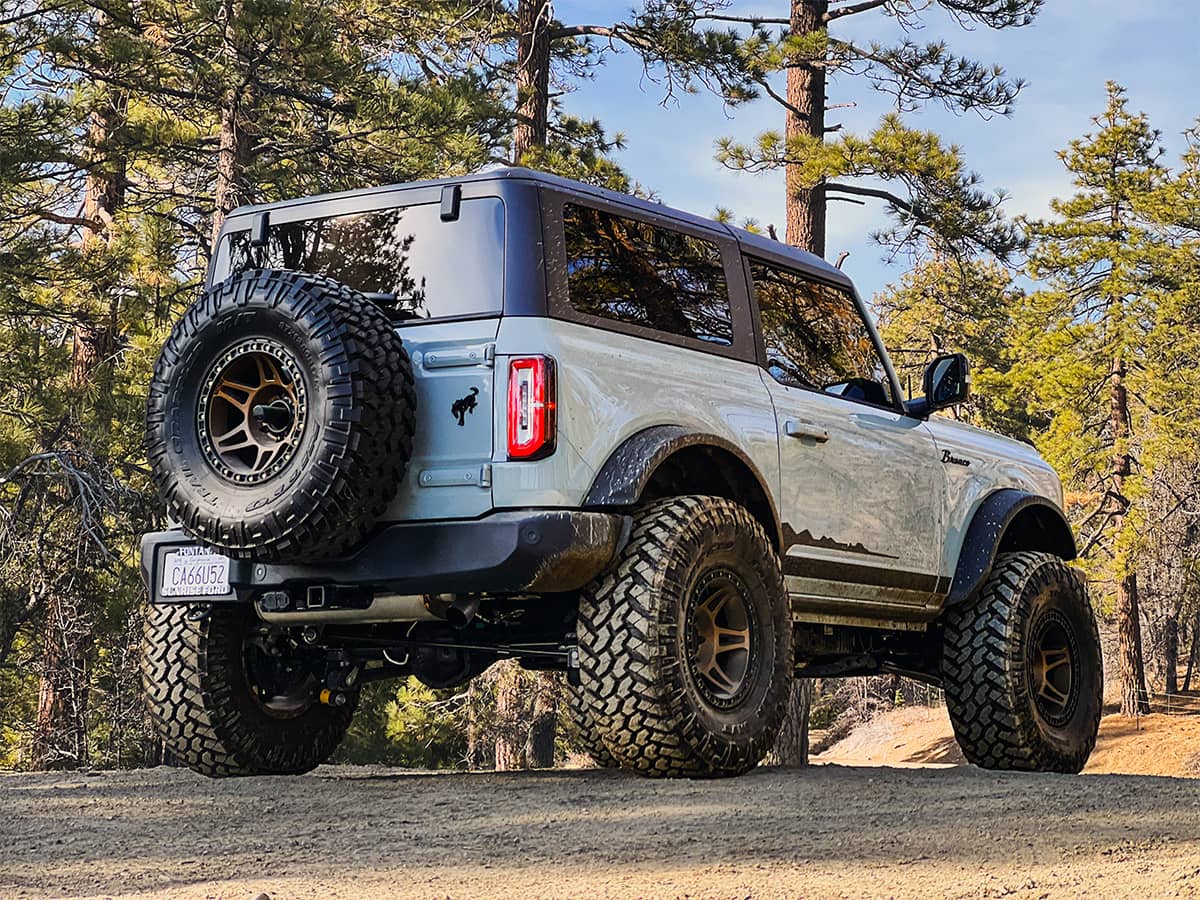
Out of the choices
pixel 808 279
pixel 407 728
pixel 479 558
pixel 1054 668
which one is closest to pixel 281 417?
pixel 479 558

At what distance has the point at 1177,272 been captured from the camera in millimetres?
32875

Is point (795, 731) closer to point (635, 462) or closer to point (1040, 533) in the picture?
point (1040, 533)

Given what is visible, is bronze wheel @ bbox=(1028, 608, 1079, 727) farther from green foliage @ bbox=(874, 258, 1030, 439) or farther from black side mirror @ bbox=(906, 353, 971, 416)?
green foliage @ bbox=(874, 258, 1030, 439)

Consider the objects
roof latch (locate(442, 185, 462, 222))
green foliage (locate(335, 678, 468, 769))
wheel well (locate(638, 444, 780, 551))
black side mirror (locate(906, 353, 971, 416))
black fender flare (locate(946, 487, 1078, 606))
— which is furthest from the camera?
green foliage (locate(335, 678, 468, 769))

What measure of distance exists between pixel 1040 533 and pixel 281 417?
499 cm

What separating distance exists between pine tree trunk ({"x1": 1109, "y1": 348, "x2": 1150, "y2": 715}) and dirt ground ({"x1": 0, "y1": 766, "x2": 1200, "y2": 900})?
2816 centimetres

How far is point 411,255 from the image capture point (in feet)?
19.9

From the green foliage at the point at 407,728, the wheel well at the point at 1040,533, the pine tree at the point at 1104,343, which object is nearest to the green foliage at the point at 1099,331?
the pine tree at the point at 1104,343

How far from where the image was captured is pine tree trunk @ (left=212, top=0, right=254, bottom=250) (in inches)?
614

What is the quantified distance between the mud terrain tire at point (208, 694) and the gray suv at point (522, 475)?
1 centimetres

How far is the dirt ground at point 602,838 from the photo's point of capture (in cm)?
383

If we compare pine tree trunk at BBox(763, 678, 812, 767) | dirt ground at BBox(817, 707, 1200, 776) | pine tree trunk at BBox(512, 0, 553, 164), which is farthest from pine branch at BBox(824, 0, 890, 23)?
dirt ground at BBox(817, 707, 1200, 776)

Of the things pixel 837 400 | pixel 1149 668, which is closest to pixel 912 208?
pixel 837 400

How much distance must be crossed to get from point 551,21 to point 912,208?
5026mm
